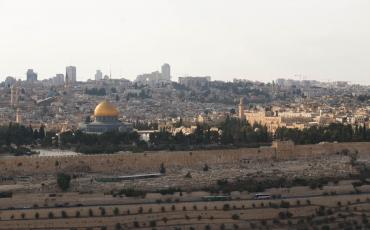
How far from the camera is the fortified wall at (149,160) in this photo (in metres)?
37.3

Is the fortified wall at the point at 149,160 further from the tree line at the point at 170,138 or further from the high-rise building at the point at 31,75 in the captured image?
the high-rise building at the point at 31,75

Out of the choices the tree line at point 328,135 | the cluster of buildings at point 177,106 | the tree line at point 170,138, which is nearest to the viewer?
Answer: the tree line at point 170,138

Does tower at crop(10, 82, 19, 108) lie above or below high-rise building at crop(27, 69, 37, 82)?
below

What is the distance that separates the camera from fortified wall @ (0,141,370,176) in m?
37.3

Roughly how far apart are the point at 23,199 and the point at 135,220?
446 centimetres

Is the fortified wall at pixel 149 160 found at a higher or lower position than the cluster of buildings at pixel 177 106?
lower

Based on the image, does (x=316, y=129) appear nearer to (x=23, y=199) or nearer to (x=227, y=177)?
(x=227, y=177)

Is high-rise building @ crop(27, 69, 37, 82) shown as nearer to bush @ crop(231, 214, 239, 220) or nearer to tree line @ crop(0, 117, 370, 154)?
tree line @ crop(0, 117, 370, 154)

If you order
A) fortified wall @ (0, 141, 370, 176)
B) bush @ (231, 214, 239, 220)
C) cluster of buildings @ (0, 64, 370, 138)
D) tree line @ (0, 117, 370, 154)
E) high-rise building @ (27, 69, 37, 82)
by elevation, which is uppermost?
high-rise building @ (27, 69, 37, 82)

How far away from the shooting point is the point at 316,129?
51.8m

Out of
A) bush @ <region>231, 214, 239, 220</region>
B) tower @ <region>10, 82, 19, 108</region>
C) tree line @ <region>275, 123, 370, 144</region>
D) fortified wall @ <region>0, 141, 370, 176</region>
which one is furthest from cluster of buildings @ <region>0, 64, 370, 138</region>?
bush @ <region>231, 214, 239, 220</region>

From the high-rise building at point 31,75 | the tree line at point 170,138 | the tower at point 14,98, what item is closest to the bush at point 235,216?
the tree line at point 170,138

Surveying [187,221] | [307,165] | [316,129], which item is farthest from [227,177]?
[316,129]

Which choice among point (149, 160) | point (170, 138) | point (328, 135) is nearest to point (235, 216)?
point (149, 160)
